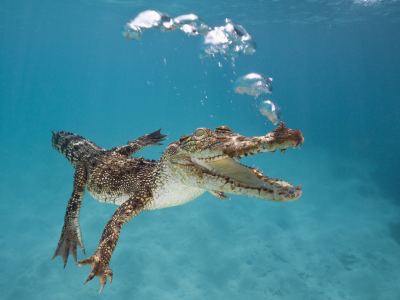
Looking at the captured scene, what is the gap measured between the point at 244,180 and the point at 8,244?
10369 mm

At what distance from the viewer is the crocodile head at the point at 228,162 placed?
2.10m

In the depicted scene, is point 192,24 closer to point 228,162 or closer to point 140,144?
point 140,144

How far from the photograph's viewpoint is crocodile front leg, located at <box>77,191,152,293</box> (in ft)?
8.38

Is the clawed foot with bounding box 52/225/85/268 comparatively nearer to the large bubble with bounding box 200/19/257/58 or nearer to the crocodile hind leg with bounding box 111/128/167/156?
the crocodile hind leg with bounding box 111/128/167/156

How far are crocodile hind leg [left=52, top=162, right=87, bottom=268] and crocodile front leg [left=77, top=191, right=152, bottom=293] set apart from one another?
4.13 feet

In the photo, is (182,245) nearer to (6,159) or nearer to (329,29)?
(6,159)

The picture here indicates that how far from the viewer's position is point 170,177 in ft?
10.5

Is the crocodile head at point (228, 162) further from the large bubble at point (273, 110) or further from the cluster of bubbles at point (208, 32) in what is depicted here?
the cluster of bubbles at point (208, 32)

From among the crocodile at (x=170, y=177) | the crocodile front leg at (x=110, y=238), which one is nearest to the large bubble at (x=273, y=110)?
the crocodile at (x=170, y=177)

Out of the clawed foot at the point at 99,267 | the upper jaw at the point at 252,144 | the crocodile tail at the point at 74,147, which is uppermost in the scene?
the crocodile tail at the point at 74,147

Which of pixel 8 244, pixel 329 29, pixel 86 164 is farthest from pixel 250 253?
pixel 329 29

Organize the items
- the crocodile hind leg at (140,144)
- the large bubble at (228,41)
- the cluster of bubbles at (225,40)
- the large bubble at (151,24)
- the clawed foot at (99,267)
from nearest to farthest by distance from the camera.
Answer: the clawed foot at (99,267), the crocodile hind leg at (140,144), the large bubble at (151,24), the cluster of bubbles at (225,40), the large bubble at (228,41)

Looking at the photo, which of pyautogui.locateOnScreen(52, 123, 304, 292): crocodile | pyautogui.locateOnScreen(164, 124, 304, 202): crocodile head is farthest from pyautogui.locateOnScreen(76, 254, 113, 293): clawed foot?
pyautogui.locateOnScreen(164, 124, 304, 202): crocodile head

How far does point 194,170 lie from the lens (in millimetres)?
2859
